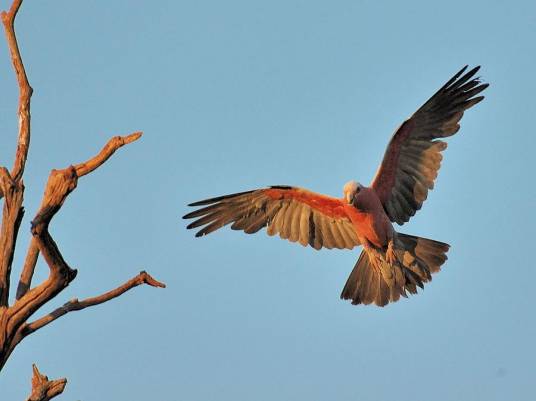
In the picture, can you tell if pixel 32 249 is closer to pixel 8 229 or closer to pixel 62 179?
pixel 8 229

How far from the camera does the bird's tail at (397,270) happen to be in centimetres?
1339

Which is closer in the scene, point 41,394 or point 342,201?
point 41,394

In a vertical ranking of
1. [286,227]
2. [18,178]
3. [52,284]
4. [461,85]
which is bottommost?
[52,284]

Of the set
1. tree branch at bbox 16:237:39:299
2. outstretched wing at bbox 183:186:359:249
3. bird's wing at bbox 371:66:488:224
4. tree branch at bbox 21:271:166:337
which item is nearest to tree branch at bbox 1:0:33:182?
tree branch at bbox 16:237:39:299

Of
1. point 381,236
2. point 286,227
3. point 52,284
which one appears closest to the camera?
point 52,284

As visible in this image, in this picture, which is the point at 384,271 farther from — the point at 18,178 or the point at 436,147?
the point at 18,178

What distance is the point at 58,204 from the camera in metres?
7.22

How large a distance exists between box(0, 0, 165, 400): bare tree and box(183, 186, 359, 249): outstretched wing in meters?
5.28

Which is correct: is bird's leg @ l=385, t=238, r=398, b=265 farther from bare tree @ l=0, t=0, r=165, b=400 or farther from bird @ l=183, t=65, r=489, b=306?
bare tree @ l=0, t=0, r=165, b=400

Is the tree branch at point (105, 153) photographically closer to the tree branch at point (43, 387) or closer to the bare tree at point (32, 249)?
the bare tree at point (32, 249)

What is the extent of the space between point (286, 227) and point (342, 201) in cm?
116

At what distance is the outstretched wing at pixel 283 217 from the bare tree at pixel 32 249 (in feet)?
17.3

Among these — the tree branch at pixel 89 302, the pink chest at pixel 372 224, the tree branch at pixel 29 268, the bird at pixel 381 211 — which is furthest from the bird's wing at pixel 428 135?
the tree branch at pixel 29 268

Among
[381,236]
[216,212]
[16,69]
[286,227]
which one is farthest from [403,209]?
[16,69]
